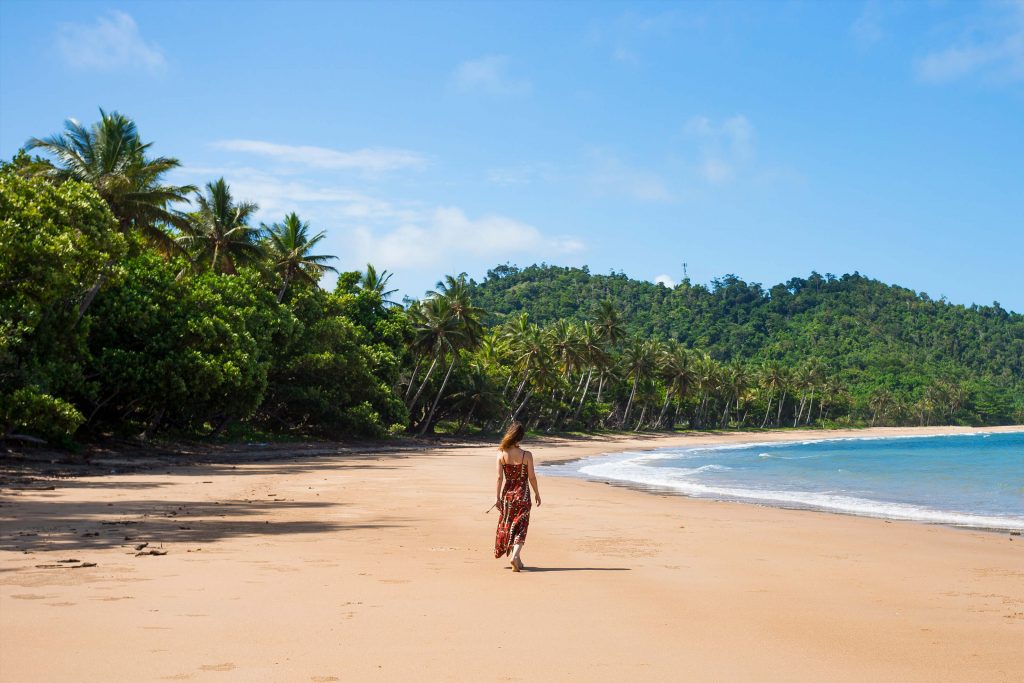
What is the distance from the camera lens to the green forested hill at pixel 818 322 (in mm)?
151000

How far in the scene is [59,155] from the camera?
28.4 m

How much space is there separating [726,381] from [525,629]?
4079 inches

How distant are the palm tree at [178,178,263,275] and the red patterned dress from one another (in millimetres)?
30711

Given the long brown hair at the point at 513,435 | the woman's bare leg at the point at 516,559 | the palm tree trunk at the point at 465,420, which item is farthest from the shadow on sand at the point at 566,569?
the palm tree trunk at the point at 465,420

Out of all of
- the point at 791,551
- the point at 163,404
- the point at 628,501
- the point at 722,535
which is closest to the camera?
the point at 791,551

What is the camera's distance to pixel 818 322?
559 ft

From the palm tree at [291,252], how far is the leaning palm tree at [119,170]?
34.9 ft

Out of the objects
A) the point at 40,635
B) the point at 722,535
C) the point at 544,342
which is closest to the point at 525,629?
the point at 40,635

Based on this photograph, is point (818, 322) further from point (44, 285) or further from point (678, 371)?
point (44, 285)

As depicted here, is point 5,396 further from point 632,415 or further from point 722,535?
point 632,415

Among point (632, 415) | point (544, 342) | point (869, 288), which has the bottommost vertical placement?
point (632, 415)

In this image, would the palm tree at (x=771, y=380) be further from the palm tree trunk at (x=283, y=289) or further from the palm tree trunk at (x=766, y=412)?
the palm tree trunk at (x=283, y=289)

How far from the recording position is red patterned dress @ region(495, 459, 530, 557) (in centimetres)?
838

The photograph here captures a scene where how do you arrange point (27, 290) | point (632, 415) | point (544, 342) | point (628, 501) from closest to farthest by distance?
point (628, 501), point (27, 290), point (544, 342), point (632, 415)
